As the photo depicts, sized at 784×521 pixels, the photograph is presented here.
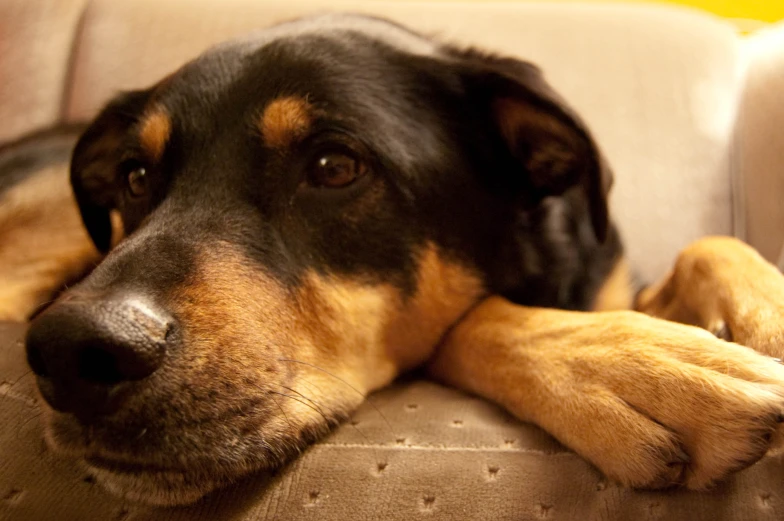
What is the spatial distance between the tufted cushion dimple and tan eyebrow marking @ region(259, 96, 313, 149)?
54 centimetres

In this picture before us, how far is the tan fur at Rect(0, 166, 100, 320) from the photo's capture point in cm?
168

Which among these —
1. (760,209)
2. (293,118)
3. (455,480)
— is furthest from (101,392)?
(760,209)

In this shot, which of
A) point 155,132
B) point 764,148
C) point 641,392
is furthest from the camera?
point 764,148

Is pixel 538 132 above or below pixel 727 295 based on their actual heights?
above

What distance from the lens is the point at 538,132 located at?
133 cm

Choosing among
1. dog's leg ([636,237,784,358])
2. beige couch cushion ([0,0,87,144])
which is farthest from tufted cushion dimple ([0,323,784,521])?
beige couch cushion ([0,0,87,144])

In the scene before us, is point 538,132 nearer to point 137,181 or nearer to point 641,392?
point 641,392

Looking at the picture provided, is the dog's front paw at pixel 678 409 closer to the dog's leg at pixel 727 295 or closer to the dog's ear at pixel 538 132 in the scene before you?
the dog's leg at pixel 727 295

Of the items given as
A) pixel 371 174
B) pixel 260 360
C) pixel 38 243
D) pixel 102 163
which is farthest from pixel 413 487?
pixel 38 243

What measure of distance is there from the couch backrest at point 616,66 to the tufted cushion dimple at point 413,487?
1.34 metres

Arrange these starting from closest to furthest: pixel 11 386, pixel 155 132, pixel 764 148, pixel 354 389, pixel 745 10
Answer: pixel 11 386 < pixel 354 389 < pixel 155 132 < pixel 764 148 < pixel 745 10

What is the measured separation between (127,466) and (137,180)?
73 cm

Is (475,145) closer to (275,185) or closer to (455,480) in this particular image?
(275,185)

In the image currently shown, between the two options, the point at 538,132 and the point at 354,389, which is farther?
the point at 538,132
